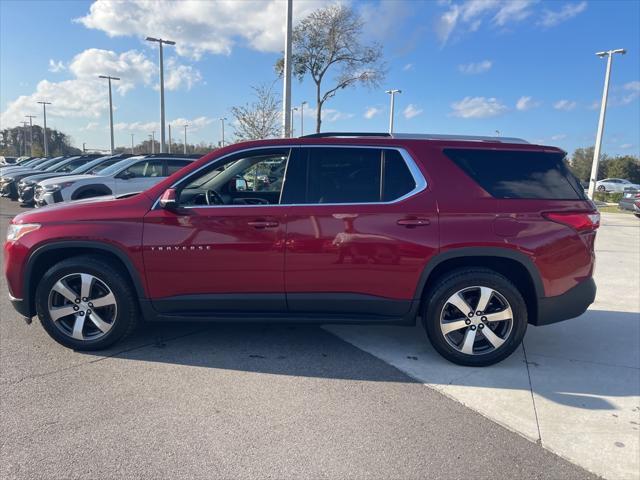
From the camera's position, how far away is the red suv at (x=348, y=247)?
3623mm

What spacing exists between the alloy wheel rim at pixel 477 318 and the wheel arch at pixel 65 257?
256 centimetres

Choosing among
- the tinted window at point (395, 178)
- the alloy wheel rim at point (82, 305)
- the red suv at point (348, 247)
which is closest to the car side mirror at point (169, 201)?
the red suv at point (348, 247)

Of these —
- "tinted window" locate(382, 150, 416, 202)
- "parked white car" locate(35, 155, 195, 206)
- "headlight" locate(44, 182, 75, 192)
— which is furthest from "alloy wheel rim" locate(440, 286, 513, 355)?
"headlight" locate(44, 182, 75, 192)

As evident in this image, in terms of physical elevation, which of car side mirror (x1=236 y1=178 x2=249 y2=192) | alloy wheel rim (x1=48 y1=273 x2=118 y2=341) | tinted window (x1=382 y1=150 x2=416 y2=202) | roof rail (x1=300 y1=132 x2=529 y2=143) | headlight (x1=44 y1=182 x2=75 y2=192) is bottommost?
alloy wheel rim (x1=48 y1=273 x2=118 y2=341)

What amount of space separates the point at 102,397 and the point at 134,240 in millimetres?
1213

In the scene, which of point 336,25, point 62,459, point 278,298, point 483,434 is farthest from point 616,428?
point 336,25

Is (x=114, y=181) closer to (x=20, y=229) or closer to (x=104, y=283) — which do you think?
(x=20, y=229)

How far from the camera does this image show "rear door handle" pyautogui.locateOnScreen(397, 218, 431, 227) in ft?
11.8

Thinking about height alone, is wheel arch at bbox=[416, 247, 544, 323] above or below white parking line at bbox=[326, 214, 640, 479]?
above

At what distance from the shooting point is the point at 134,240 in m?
3.70

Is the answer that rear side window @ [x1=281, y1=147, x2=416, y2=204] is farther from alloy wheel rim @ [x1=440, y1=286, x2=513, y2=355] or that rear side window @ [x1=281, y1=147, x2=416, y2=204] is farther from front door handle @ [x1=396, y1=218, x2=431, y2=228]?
alloy wheel rim @ [x1=440, y1=286, x2=513, y2=355]

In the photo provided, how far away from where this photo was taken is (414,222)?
11.8 feet

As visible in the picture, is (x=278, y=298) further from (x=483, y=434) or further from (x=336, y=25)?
(x=336, y=25)

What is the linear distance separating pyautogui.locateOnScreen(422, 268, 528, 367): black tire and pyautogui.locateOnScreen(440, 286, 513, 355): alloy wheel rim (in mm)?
22
